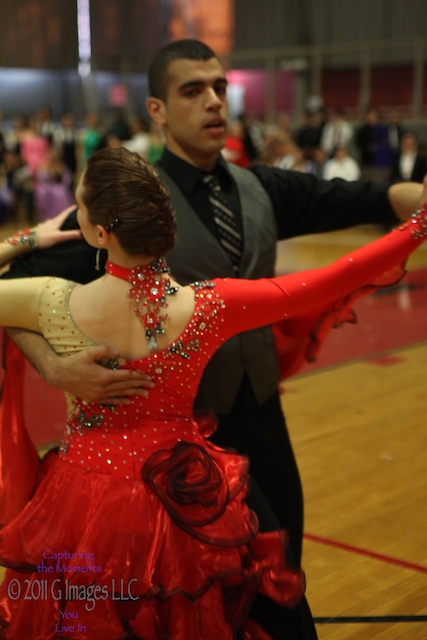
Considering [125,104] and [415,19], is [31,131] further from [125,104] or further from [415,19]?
[415,19]

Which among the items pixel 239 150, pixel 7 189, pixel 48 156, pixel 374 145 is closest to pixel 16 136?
pixel 48 156

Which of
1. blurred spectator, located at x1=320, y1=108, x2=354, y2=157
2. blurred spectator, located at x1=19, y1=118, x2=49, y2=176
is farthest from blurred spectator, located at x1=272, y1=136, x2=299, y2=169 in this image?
blurred spectator, located at x1=19, y1=118, x2=49, y2=176

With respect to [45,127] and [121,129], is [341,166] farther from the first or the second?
[45,127]

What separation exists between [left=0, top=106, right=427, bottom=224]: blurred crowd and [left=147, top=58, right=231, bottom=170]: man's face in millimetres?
10739

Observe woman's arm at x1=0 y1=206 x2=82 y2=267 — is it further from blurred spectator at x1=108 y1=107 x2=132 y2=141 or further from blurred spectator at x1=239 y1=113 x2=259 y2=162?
blurred spectator at x1=108 y1=107 x2=132 y2=141

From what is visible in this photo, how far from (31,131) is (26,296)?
14749 mm

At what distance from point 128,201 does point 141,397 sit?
41 centimetres

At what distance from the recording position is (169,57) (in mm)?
2557

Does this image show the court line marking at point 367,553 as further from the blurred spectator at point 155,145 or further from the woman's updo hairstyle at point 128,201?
the blurred spectator at point 155,145

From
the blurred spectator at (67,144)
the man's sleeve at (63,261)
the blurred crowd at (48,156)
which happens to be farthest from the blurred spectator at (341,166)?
the man's sleeve at (63,261)

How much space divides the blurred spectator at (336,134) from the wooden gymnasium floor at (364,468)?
8.12 m

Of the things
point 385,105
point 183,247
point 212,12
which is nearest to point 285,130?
point 385,105

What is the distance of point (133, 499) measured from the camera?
6.09 feet

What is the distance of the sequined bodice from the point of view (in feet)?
6.13
